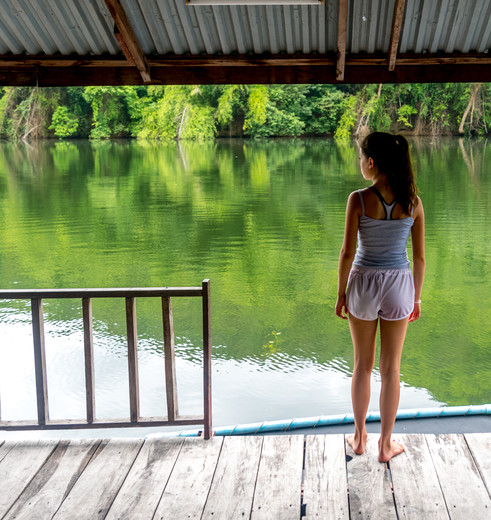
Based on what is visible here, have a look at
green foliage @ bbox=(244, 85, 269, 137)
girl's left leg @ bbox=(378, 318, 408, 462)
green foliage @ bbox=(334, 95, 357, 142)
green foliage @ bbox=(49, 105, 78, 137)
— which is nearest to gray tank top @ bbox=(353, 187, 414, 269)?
girl's left leg @ bbox=(378, 318, 408, 462)

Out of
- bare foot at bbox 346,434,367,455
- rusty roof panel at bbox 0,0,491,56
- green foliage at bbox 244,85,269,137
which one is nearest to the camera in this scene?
bare foot at bbox 346,434,367,455

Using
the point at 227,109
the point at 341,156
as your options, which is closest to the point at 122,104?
the point at 227,109

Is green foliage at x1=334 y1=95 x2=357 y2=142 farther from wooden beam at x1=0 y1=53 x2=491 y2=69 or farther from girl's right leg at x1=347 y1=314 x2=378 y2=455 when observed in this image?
girl's right leg at x1=347 y1=314 x2=378 y2=455

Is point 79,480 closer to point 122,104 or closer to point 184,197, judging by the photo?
point 184,197

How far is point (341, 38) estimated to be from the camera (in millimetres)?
3613

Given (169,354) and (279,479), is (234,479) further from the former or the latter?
(169,354)

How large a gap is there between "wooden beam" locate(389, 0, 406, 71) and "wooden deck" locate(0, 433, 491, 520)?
87.3 inches

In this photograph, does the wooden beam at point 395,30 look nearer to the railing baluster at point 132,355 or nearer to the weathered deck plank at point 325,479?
the railing baluster at point 132,355

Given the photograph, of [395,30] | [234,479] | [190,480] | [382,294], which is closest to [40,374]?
[190,480]

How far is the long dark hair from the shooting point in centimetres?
243

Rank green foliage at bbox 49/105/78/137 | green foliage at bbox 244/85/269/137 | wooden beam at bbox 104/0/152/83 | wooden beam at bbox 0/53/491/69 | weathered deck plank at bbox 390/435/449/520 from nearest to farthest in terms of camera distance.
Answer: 1. weathered deck plank at bbox 390/435/449/520
2. wooden beam at bbox 104/0/152/83
3. wooden beam at bbox 0/53/491/69
4. green foliage at bbox 244/85/269/137
5. green foliage at bbox 49/105/78/137

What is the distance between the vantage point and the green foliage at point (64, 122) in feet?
133

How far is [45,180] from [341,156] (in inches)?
506

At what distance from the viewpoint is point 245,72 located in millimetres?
3926
